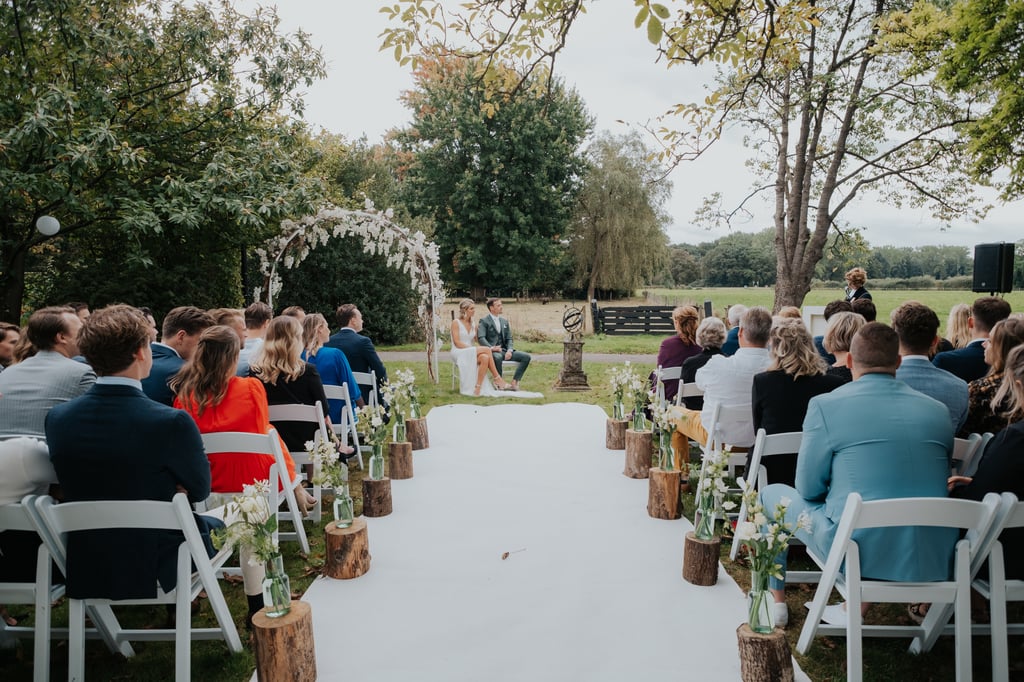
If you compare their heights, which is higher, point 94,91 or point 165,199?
point 94,91

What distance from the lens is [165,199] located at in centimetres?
928

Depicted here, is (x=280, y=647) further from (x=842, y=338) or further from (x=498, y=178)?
(x=498, y=178)

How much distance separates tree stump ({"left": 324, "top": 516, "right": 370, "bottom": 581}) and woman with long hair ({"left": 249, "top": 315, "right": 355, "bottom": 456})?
107 cm

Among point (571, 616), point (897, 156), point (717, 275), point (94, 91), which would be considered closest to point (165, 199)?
point (94, 91)

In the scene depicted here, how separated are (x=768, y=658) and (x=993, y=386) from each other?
88.2 inches

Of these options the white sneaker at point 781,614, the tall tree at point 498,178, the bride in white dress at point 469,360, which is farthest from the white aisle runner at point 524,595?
the tall tree at point 498,178

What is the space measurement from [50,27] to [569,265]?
25300mm

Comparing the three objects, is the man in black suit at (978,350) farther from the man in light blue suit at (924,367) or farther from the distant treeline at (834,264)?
the distant treeline at (834,264)

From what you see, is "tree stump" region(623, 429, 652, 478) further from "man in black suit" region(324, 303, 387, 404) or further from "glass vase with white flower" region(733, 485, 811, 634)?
"glass vase with white flower" region(733, 485, 811, 634)

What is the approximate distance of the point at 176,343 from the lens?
13.2 feet

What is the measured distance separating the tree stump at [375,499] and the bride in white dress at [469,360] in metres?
5.48

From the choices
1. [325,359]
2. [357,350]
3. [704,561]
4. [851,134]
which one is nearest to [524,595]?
[704,561]

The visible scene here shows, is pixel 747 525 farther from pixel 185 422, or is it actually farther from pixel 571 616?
pixel 185 422

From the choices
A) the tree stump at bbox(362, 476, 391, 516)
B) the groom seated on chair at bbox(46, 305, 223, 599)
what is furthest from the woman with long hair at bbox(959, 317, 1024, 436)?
the groom seated on chair at bbox(46, 305, 223, 599)
